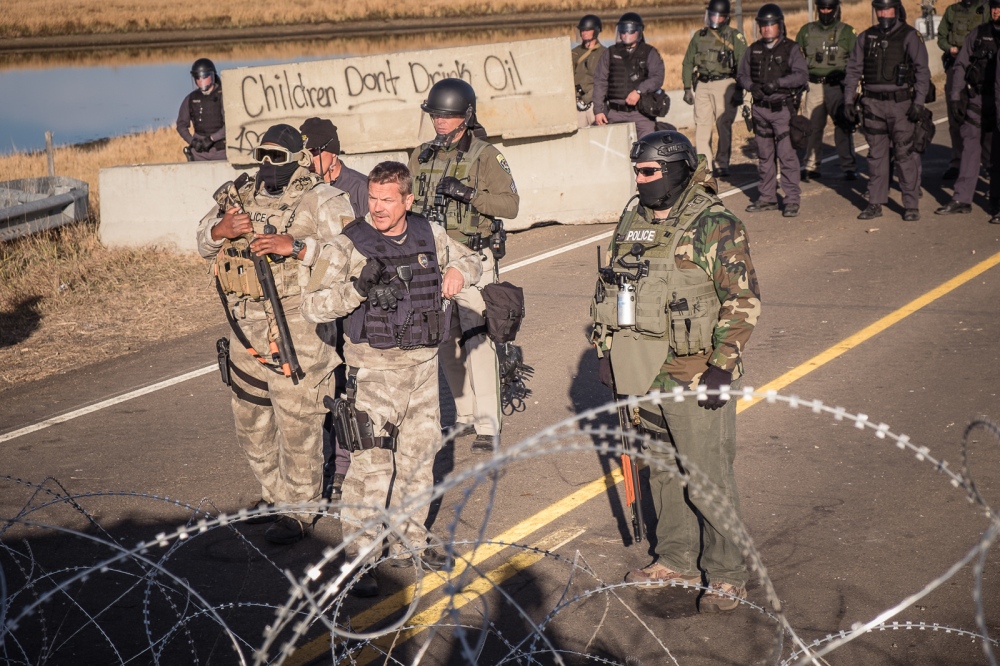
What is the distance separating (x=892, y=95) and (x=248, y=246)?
328 inches

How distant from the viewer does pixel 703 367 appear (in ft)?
15.9

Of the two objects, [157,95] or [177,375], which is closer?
[177,375]

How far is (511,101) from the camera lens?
12.8 metres

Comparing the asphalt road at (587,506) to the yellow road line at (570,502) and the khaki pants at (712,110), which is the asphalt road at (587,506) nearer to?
the yellow road line at (570,502)

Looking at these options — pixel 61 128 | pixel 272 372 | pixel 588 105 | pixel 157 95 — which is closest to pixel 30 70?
pixel 157 95

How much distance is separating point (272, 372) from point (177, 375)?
11.0 ft

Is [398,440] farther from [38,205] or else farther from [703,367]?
[38,205]

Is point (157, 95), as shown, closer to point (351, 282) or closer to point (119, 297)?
point (119, 297)

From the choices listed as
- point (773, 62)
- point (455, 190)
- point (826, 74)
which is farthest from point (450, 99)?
point (826, 74)

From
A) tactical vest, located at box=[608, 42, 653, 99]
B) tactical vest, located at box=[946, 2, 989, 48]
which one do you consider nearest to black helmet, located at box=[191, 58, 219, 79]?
tactical vest, located at box=[608, 42, 653, 99]

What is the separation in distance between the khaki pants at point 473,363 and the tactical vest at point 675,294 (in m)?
2.07

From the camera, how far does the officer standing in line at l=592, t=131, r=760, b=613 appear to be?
4.67m

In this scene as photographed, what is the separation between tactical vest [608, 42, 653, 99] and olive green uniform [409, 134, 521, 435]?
694 centimetres

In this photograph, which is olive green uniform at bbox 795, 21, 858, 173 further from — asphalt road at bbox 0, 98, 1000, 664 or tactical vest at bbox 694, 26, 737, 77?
asphalt road at bbox 0, 98, 1000, 664
